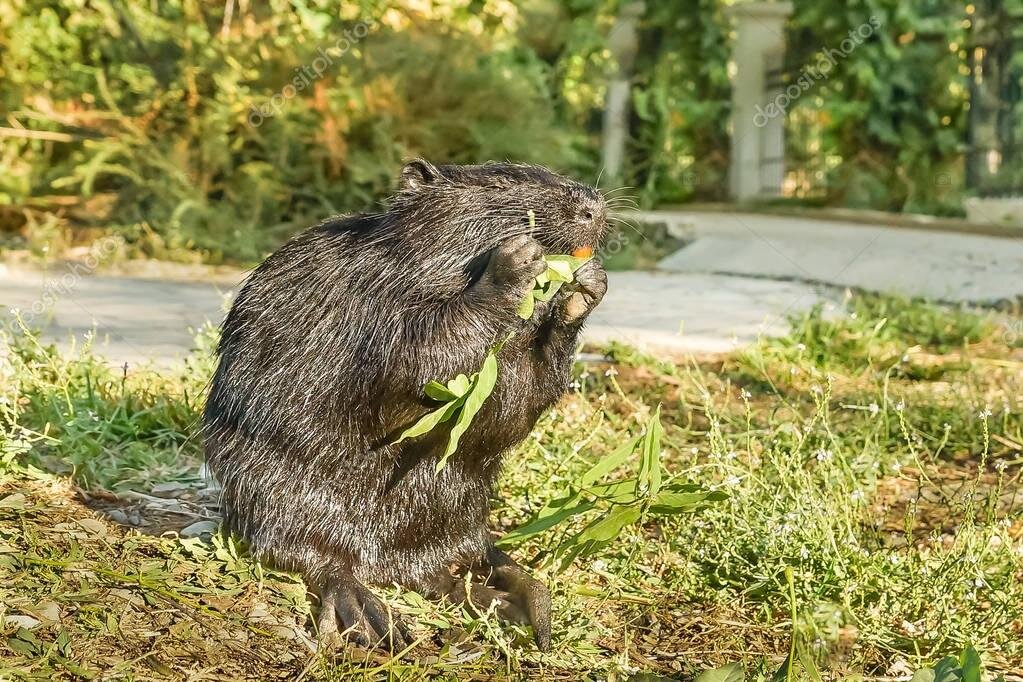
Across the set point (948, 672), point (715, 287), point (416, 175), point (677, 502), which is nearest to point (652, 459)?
point (677, 502)

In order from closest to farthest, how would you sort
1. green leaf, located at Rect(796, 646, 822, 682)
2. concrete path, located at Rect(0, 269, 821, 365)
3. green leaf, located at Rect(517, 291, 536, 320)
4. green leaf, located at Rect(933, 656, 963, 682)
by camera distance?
1. green leaf, located at Rect(796, 646, 822, 682)
2. green leaf, located at Rect(933, 656, 963, 682)
3. green leaf, located at Rect(517, 291, 536, 320)
4. concrete path, located at Rect(0, 269, 821, 365)

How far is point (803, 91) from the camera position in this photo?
44.7 ft

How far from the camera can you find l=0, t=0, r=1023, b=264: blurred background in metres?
9.91

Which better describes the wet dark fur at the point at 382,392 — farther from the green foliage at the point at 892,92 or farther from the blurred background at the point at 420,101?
the green foliage at the point at 892,92

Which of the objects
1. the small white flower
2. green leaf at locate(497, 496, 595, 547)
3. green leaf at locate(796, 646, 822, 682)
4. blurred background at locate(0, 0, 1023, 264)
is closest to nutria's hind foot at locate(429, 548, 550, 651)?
green leaf at locate(497, 496, 595, 547)

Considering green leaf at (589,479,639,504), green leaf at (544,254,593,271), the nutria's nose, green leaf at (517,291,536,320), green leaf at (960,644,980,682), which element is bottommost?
green leaf at (960,644,980,682)

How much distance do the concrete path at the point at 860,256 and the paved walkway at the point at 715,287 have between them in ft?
0.03

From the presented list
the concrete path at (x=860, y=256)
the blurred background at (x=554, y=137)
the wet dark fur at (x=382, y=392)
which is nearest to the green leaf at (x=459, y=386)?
the wet dark fur at (x=382, y=392)

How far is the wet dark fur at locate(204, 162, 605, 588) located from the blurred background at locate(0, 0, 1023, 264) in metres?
5.85

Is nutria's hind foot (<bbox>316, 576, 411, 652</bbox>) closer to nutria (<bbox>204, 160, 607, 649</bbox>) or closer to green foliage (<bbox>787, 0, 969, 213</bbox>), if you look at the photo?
nutria (<bbox>204, 160, 607, 649</bbox>)

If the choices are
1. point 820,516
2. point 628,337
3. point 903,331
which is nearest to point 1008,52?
point 903,331

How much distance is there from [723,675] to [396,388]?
103 centimetres

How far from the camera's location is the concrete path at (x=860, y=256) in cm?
811

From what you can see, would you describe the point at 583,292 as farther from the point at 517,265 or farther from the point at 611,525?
the point at 611,525
